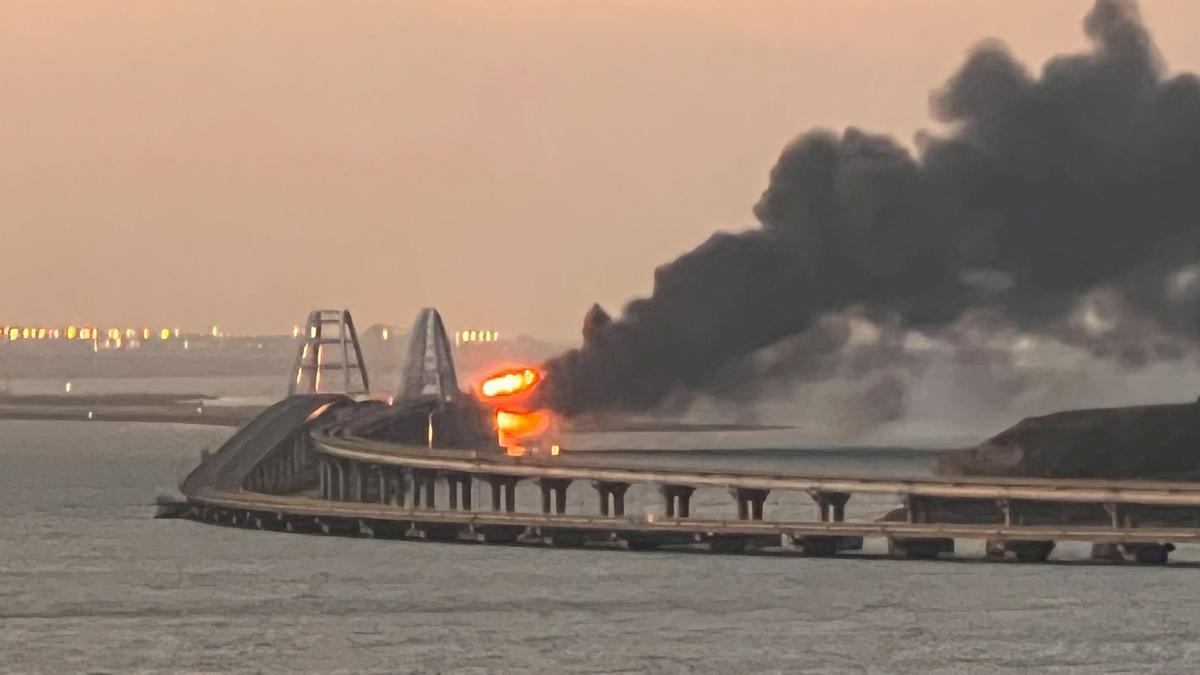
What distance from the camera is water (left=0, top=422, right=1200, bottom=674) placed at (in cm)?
6581

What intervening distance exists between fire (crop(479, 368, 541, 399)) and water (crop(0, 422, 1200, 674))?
7487 cm

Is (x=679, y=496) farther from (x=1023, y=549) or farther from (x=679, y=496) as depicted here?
(x=1023, y=549)

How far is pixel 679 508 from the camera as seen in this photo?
94.6m

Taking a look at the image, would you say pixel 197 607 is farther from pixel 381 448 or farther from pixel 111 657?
pixel 381 448

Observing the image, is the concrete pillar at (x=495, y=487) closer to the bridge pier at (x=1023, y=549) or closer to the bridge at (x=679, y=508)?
the bridge at (x=679, y=508)

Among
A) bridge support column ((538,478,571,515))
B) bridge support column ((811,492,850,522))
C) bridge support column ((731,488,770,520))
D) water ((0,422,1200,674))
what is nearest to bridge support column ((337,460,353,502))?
water ((0,422,1200,674))

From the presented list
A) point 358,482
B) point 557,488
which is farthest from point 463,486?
point 557,488

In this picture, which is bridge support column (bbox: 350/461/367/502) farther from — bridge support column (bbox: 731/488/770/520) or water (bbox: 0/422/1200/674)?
bridge support column (bbox: 731/488/770/520)

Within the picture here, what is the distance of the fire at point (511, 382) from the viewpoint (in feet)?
584

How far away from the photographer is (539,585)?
8469 centimetres

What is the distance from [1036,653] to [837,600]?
12.6 meters

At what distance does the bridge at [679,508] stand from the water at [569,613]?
4.16 ft

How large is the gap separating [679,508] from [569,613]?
60.7 ft

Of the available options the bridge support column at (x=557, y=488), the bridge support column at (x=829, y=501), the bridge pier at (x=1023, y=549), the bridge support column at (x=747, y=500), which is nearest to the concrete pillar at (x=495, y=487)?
the bridge support column at (x=557, y=488)
